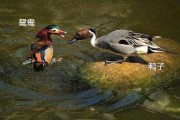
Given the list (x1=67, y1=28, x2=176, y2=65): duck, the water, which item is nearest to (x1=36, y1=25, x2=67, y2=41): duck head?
the water

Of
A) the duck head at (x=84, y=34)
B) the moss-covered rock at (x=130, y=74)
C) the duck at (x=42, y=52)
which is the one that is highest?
the duck head at (x=84, y=34)

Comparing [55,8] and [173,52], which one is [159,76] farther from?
[55,8]

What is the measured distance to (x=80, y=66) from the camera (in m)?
8.67

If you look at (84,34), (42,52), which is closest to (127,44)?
(84,34)

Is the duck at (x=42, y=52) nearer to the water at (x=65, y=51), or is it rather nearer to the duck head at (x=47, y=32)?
the duck head at (x=47, y=32)

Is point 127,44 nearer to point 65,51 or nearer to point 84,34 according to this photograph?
point 84,34

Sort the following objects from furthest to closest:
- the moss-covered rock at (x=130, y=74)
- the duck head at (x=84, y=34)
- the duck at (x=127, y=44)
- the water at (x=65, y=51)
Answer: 1. the duck head at (x=84, y=34)
2. the duck at (x=127, y=44)
3. the moss-covered rock at (x=130, y=74)
4. the water at (x=65, y=51)

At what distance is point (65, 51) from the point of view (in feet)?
30.3

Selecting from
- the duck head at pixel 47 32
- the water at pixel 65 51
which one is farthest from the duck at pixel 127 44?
the duck head at pixel 47 32

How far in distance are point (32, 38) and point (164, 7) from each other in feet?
10.9

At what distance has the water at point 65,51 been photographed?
24.3 feet

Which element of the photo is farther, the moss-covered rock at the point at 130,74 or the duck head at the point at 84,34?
the duck head at the point at 84,34

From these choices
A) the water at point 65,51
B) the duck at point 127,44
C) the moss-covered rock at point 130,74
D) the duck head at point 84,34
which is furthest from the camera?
the duck head at point 84,34

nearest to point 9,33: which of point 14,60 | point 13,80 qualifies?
point 14,60
